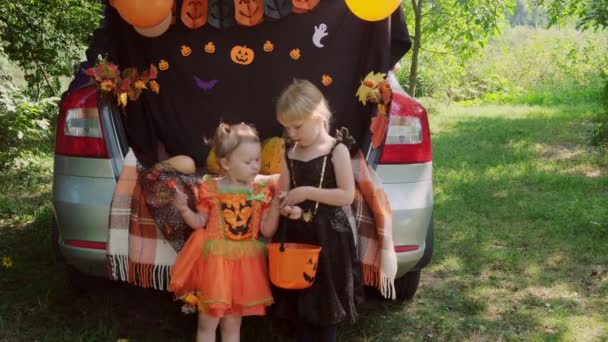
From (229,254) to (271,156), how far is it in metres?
0.78

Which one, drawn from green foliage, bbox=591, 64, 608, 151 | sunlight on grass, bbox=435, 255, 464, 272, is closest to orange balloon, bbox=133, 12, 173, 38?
sunlight on grass, bbox=435, 255, 464, 272

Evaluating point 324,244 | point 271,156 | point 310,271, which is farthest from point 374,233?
point 271,156

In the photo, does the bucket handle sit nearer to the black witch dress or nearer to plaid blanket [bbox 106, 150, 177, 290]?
the black witch dress

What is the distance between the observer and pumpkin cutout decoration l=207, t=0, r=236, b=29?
3777mm

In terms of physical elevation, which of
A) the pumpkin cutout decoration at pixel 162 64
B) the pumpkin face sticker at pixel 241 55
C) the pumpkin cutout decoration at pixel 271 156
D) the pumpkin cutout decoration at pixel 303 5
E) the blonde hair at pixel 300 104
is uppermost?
the pumpkin cutout decoration at pixel 303 5

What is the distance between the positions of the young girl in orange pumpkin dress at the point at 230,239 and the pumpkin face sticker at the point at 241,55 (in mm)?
796

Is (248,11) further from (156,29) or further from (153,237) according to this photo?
(153,237)

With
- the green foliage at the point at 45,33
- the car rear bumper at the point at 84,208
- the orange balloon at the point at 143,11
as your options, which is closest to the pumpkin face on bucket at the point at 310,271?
the car rear bumper at the point at 84,208

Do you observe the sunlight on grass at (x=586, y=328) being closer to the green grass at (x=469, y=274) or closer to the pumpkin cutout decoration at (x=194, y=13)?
the green grass at (x=469, y=274)

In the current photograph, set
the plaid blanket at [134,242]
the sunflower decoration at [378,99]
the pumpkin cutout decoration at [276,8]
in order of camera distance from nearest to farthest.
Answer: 1. the plaid blanket at [134,242]
2. the sunflower decoration at [378,99]
3. the pumpkin cutout decoration at [276,8]

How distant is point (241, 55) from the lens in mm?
3891

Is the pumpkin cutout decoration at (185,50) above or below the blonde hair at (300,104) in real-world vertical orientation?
above

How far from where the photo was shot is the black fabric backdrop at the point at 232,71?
3.77m

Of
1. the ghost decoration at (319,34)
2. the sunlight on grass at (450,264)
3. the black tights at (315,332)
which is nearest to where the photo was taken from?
the black tights at (315,332)
